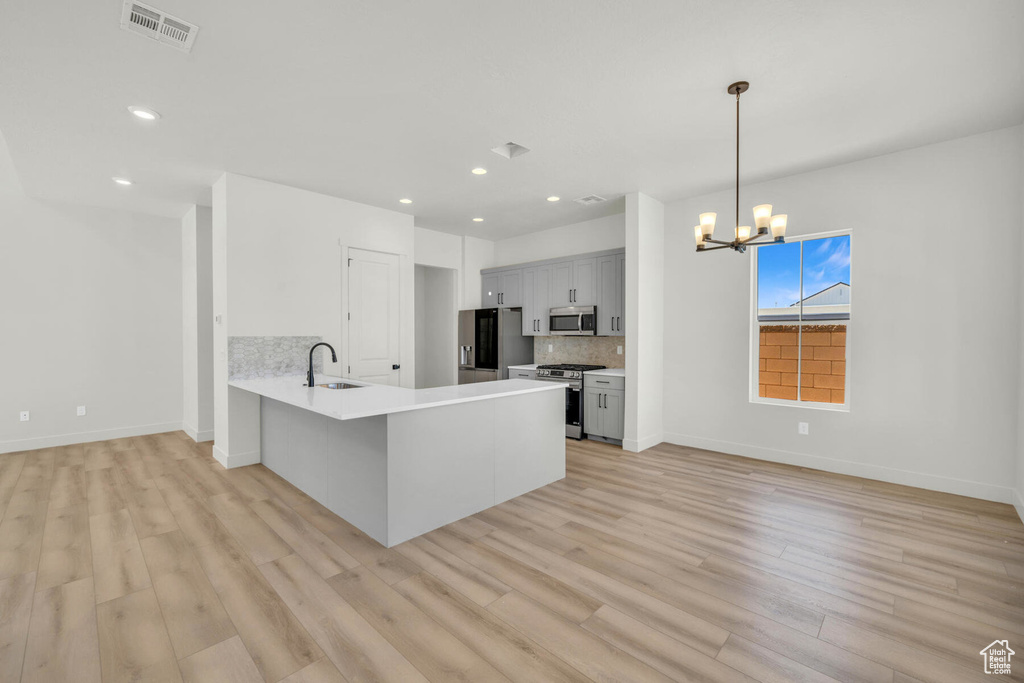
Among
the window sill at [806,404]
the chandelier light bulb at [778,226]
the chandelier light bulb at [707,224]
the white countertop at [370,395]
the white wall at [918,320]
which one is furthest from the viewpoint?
the window sill at [806,404]

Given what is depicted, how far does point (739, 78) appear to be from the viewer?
8.70 ft

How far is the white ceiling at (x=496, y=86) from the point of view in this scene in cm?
216

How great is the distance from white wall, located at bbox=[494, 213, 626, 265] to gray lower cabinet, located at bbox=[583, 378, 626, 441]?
1.87 metres

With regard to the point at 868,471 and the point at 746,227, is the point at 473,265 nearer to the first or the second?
the point at 746,227

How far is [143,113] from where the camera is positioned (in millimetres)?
3025

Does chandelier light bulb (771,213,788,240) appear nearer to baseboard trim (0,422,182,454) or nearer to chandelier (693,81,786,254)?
chandelier (693,81,786,254)

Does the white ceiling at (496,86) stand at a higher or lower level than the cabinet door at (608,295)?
higher

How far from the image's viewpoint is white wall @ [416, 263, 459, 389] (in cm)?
708

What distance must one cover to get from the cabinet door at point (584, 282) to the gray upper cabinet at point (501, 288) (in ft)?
3.27

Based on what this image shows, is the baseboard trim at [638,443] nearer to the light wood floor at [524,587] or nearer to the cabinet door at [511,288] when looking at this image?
the light wood floor at [524,587]

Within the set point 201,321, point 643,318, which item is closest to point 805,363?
point 643,318

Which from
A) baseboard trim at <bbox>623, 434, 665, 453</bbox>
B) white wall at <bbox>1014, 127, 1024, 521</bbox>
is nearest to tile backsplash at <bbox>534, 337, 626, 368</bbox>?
baseboard trim at <bbox>623, 434, 665, 453</bbox>

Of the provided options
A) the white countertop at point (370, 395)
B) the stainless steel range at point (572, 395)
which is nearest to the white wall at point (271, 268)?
the white countertop at point (370, 395)

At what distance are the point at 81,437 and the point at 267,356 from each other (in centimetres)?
295
